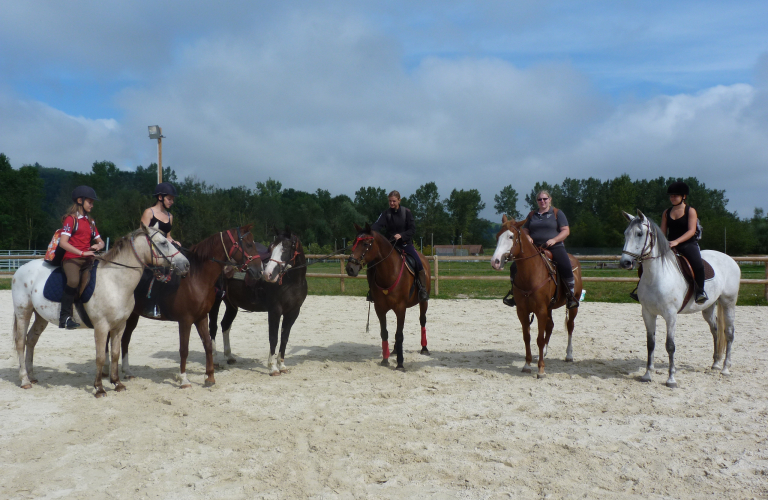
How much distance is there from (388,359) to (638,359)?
147 inches

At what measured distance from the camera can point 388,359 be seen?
710 cm

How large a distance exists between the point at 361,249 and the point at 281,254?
1.02 m

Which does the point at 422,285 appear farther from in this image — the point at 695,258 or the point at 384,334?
the point at 695,258

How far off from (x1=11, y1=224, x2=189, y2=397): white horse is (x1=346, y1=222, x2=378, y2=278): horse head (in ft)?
6.41

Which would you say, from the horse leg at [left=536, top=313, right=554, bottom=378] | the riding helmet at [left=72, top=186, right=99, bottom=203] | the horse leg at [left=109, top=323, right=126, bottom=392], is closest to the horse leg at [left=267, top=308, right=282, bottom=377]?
the horse leg at [left=109, top=323, right=126, bottom=392]

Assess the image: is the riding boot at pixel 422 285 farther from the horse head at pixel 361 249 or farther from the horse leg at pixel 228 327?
the horse leg at pixel 228 327

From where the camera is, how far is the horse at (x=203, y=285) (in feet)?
19.0

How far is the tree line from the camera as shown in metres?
43.5

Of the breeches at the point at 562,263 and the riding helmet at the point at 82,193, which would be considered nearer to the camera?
the riding helmet at the point at 82,193

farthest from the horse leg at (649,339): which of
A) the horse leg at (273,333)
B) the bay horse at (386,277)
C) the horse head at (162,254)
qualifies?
Answer: the horse head at (162,254)

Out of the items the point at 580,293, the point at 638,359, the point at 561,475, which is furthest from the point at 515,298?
the point at 561,475

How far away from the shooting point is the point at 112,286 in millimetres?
5449

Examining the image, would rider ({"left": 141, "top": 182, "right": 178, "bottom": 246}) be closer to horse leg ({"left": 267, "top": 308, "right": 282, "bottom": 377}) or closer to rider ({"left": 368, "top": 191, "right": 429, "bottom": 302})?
horse leg ({"left": 267, "top": 308, "right": 282, "bottom": 377})

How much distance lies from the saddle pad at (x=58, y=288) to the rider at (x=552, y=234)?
508 cm
